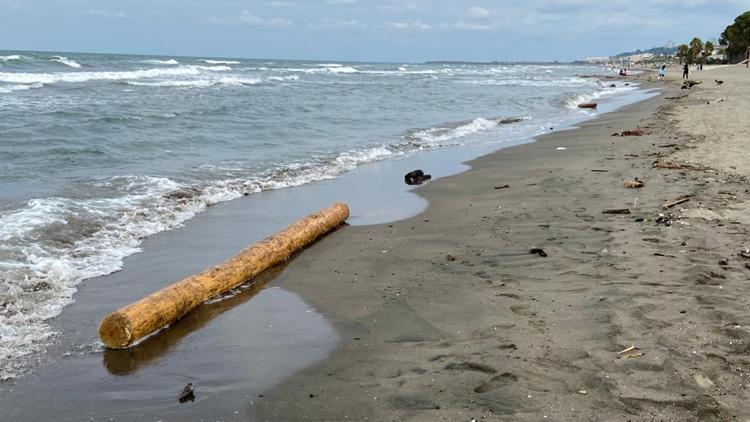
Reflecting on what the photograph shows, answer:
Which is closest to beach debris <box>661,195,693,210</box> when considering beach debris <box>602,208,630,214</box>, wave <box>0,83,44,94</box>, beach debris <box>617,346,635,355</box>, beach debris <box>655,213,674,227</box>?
beach debris <box>655,213,674,227</box>

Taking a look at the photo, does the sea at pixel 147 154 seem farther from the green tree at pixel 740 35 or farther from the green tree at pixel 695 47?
the green tree at pixel 695 47

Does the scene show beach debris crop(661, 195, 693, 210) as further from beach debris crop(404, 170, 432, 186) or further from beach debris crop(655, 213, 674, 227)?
beach debris crop(404, 170, 432, 186)

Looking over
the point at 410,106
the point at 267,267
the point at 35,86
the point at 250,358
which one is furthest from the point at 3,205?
the point at 35,86

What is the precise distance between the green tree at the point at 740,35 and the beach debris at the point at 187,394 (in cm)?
8837

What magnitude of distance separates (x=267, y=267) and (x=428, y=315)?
86.2 inches

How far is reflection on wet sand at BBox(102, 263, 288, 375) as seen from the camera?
4.21 meters

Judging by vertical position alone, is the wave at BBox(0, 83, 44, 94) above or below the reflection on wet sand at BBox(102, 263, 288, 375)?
above

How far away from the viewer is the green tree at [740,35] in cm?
7438

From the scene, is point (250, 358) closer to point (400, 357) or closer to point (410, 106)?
point (400, 357)

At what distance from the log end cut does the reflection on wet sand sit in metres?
0.05

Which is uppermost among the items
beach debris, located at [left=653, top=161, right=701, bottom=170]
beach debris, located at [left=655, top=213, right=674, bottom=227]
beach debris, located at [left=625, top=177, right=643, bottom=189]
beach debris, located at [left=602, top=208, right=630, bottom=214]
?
beach debris, located at [left=653, top=161, right=701, bottom=170]

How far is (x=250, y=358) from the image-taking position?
422cm

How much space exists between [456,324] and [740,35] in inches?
3558

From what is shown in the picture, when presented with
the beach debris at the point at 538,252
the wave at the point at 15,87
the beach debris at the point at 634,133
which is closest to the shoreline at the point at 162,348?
the beach debris at the point at 538,252
